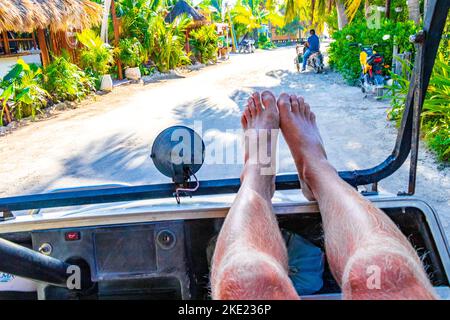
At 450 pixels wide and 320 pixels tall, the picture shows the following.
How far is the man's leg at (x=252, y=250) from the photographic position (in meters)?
1.11

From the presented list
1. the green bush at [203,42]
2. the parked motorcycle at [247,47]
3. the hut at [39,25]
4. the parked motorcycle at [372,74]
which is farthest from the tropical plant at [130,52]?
the parked motorcycle at [247,47]

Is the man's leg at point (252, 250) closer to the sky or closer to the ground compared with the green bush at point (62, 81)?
closer to the sky

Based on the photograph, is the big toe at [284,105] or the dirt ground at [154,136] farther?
the dirt ground at [154,136]

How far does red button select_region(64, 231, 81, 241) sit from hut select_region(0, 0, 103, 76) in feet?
33.5

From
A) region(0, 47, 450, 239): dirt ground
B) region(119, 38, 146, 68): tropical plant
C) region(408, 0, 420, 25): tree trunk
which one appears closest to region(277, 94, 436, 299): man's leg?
region(0, 47, 450, 239): dirt ground

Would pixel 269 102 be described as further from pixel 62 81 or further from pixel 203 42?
pixel 203 42

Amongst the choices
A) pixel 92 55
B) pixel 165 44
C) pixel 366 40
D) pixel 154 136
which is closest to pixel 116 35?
pixel 165 44

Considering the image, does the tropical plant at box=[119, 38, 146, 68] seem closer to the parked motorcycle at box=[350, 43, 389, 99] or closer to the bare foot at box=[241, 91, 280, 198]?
the parked motorcycle at box=[350, 43, 389, 99]

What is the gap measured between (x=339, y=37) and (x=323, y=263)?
12.9 metres

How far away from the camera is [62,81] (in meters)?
11.7

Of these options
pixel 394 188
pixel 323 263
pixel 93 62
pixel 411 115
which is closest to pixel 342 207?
pixel 323 263

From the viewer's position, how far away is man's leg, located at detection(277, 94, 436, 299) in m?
1.07

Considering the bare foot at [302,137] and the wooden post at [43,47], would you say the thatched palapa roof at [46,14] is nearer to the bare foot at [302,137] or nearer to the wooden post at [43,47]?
the wooden post at [43,47]

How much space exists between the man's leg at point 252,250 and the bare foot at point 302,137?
173 millimetres
